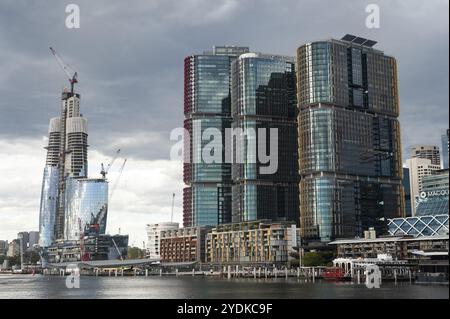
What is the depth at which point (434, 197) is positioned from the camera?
18638cm

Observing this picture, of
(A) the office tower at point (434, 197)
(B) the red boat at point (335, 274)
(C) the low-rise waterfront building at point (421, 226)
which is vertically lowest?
(B) the red boat at point (335, 274)

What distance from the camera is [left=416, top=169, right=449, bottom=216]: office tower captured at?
583 ft

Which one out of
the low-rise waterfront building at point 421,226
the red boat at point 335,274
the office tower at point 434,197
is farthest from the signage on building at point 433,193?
the red boat at point 335,274

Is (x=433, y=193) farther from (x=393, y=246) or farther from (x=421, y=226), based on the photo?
(x=393, y=246)

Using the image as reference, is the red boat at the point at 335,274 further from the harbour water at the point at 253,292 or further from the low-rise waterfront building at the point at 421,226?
the low-rise waterfront building at the point at 421,226

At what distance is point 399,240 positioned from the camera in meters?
165

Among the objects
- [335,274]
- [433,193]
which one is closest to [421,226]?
[433,193]

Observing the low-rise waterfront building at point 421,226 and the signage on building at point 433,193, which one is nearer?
the low-rise waterfront building at point 421,226

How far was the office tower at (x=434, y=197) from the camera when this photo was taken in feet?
583

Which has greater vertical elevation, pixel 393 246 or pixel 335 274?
pixel 393 246
